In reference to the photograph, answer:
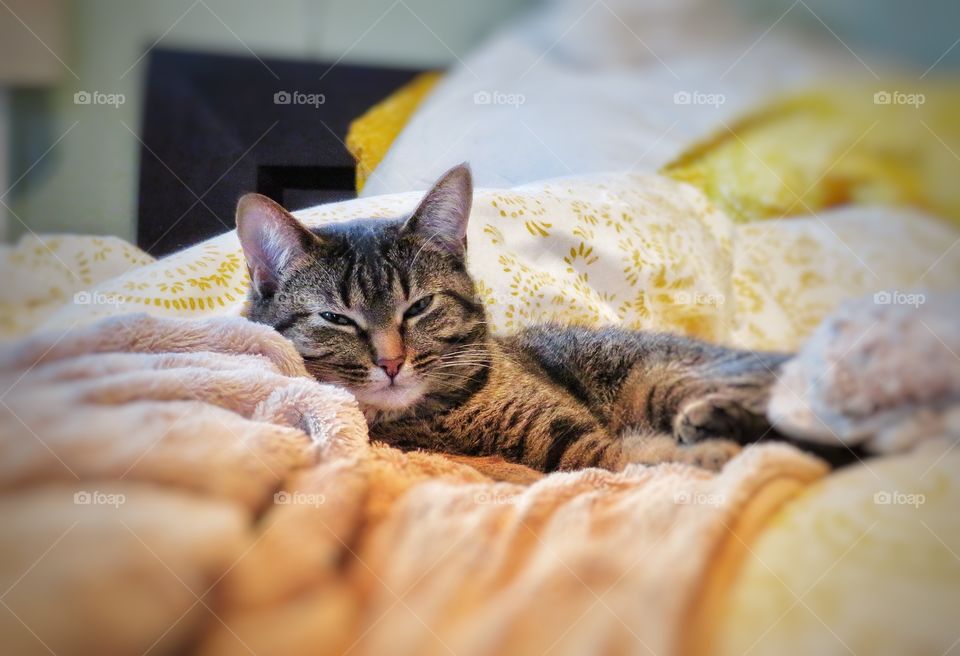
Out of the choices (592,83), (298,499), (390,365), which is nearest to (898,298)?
(592,83)

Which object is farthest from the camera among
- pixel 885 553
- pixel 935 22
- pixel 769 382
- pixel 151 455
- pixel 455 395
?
pixel 935 22

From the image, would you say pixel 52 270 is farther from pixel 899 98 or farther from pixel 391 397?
pixel 899 98

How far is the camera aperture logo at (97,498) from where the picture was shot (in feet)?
2.11

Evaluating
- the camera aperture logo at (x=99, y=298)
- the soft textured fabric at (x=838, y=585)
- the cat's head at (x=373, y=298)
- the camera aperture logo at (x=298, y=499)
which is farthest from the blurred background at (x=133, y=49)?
the soft textured fabric at (x=838, y=585)

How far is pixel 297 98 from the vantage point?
3.40 feet

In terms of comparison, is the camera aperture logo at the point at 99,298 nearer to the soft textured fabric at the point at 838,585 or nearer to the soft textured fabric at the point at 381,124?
the soft textured fabric at the point at 381,124

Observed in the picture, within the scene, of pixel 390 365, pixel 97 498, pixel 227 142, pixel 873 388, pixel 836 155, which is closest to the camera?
pixel 97 498

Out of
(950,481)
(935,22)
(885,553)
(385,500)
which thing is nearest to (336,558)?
(385,500)

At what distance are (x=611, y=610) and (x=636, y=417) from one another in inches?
13.2

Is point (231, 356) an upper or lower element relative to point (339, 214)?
lower

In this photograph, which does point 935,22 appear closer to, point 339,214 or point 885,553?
point 885,553

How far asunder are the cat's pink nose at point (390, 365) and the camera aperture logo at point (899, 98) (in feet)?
2.76

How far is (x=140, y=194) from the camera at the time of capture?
3.23 ft

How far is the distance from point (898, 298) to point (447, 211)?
0.63 meters
